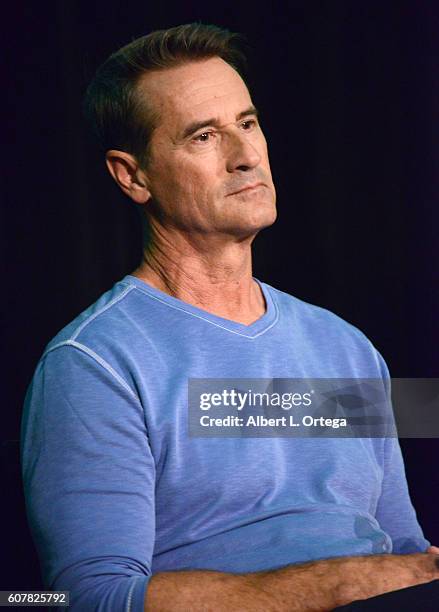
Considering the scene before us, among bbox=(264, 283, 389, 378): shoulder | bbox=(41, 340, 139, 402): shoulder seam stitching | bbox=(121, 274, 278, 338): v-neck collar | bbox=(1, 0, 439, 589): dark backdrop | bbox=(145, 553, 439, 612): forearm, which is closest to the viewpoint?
bbox=(145, 553, 439, 612): forearm

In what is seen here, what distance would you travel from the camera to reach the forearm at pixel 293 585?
1.40 m

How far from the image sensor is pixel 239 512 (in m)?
1.55

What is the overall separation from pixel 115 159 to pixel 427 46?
0.77 m

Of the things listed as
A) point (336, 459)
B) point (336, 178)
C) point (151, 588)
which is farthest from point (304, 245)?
point (151, 588)

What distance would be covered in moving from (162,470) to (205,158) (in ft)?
1.89

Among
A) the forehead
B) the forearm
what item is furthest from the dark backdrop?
the forearm

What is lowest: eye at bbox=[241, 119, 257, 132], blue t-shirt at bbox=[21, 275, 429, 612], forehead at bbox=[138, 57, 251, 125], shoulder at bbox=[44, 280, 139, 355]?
blue t-shirt at bbox=[21, 275, 429, 612]

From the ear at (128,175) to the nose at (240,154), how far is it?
0.17 m

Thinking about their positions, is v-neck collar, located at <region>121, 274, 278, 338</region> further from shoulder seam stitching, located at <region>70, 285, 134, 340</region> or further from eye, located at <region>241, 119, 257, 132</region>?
eye, located at <region>241, 119, 257, 132</region>

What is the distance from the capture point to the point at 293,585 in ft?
4.71

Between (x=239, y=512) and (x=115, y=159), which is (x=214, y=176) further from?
(x=239, y=512)

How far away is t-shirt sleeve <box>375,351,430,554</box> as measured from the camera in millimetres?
1752

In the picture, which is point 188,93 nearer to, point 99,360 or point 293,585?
point 99,360

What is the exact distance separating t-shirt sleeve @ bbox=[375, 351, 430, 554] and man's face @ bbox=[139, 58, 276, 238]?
0.49 meters
